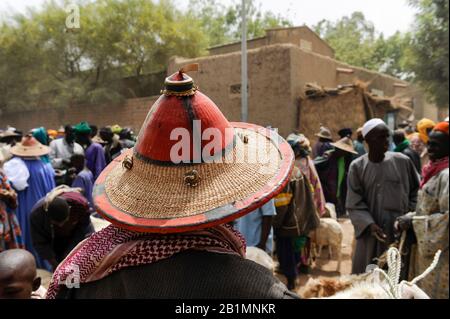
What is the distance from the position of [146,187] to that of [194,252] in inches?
9.1

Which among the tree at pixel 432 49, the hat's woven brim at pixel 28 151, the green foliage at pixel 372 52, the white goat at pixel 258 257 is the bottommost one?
the white goat at pixel 258 257

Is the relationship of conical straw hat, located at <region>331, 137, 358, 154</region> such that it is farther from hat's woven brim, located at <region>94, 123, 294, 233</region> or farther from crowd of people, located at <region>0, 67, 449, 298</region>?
hat's woven brim, located at <region>94, 123, 294, 233</region>

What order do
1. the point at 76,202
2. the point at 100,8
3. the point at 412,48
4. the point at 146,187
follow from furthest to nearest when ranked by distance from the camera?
the point at 412,48 → the point at 100,8 → the point at 76,202 → the point at 146,187

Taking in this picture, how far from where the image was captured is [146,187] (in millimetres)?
1073

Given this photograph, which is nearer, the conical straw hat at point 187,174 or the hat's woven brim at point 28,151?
the conical straw hat at point 187,174

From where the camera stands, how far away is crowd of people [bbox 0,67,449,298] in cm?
96

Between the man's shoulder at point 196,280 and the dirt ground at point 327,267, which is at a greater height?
the man's shoulder at point 196,280

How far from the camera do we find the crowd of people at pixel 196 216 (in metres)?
0.96

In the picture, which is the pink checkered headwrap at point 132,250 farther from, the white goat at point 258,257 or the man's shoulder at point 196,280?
the white goat at point 258,257

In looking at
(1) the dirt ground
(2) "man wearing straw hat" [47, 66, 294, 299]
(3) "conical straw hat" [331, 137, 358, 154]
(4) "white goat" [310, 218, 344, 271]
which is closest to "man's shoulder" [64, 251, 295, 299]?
(2) "man wearing straw hat" [47, 66, 294, 299]

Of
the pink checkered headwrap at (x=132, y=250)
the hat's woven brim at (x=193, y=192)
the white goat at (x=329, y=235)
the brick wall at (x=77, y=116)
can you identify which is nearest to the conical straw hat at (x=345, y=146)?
the white goat at (x=329, y=235)

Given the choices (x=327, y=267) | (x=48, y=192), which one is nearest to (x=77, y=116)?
(x=48, y=192)
